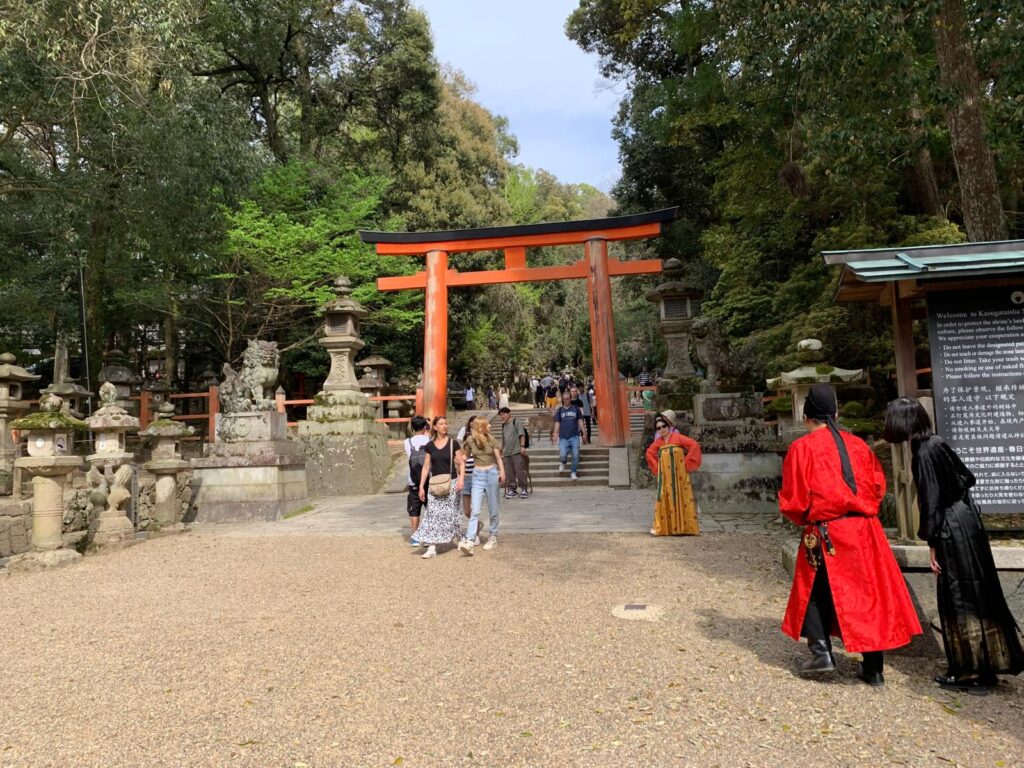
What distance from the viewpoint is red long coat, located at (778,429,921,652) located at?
299cm

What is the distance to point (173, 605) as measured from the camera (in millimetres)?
4922

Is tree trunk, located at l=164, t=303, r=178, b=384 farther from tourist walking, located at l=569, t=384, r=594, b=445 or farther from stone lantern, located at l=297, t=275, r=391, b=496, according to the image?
tourist walking, located at l=569, t=384, r=594, b=445

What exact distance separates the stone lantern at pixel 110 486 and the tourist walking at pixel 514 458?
4675 mm

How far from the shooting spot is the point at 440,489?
6188mm

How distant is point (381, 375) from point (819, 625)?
1489cm

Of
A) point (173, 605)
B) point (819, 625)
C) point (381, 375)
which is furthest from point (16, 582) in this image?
point (381, 375)

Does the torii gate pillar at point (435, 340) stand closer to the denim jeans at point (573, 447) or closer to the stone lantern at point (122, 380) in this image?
the denim jeans at point (573, 447)

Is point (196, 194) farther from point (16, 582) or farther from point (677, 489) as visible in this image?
point (677, 489)

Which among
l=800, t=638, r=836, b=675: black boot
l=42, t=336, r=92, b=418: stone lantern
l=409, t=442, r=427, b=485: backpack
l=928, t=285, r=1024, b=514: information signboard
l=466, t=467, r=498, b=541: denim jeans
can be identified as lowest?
l=800, t=638, r=836, b=675: black boot

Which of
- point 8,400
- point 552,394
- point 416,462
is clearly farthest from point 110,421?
point 552,394

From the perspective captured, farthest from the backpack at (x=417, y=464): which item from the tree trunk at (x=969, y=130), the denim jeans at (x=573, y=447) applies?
the tree trunk at (x=969, y=130)

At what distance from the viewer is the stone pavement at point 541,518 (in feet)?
24.7

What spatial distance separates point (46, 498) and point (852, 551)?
7.06 m

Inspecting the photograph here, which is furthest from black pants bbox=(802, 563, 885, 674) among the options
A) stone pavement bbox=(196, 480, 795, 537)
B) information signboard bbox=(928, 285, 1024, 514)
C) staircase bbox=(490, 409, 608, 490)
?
staircase bbox=(490, 409, 608, 490)
